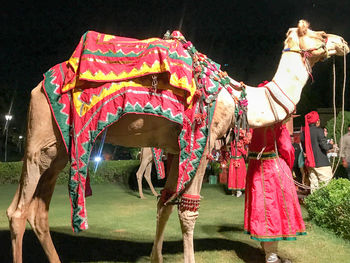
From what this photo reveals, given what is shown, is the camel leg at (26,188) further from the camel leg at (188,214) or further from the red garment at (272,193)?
the red garment at (272,193)

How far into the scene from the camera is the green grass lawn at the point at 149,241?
401cm

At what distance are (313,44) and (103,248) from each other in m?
3.38

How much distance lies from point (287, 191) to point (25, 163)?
2691mm

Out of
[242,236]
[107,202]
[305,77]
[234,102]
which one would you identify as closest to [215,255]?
[242,236]

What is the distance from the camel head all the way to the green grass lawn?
90.9 inches

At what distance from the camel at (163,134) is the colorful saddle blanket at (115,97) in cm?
12

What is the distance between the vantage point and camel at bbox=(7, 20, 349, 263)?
2918 millimetres

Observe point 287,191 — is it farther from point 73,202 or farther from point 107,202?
point 107,202

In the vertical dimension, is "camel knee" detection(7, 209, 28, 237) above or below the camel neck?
below

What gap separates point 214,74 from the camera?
127 inches

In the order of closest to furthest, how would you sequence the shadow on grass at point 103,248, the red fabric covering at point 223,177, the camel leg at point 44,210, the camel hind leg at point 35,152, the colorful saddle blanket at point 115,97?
the colorful saddle blanket at point 115,97 < the camel hind leg at point 35,152 < the camel leg at point 44,210 < the shadow on grass at point 103,248 < the red fabric covering at point 223,177

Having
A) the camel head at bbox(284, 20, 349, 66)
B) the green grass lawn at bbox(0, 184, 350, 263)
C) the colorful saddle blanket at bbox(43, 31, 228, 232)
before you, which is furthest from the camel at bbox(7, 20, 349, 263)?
the green grass lawn at bbox(0, 184, 350, 263)

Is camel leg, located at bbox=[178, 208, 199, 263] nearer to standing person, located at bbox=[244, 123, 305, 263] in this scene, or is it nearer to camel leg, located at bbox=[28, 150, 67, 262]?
standing person, located at bbox=[244, 123, 305, 263]

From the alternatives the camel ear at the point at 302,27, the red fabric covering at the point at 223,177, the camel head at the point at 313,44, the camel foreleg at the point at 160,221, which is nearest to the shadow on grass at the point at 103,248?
the camel foreleg at the point at 160,221
